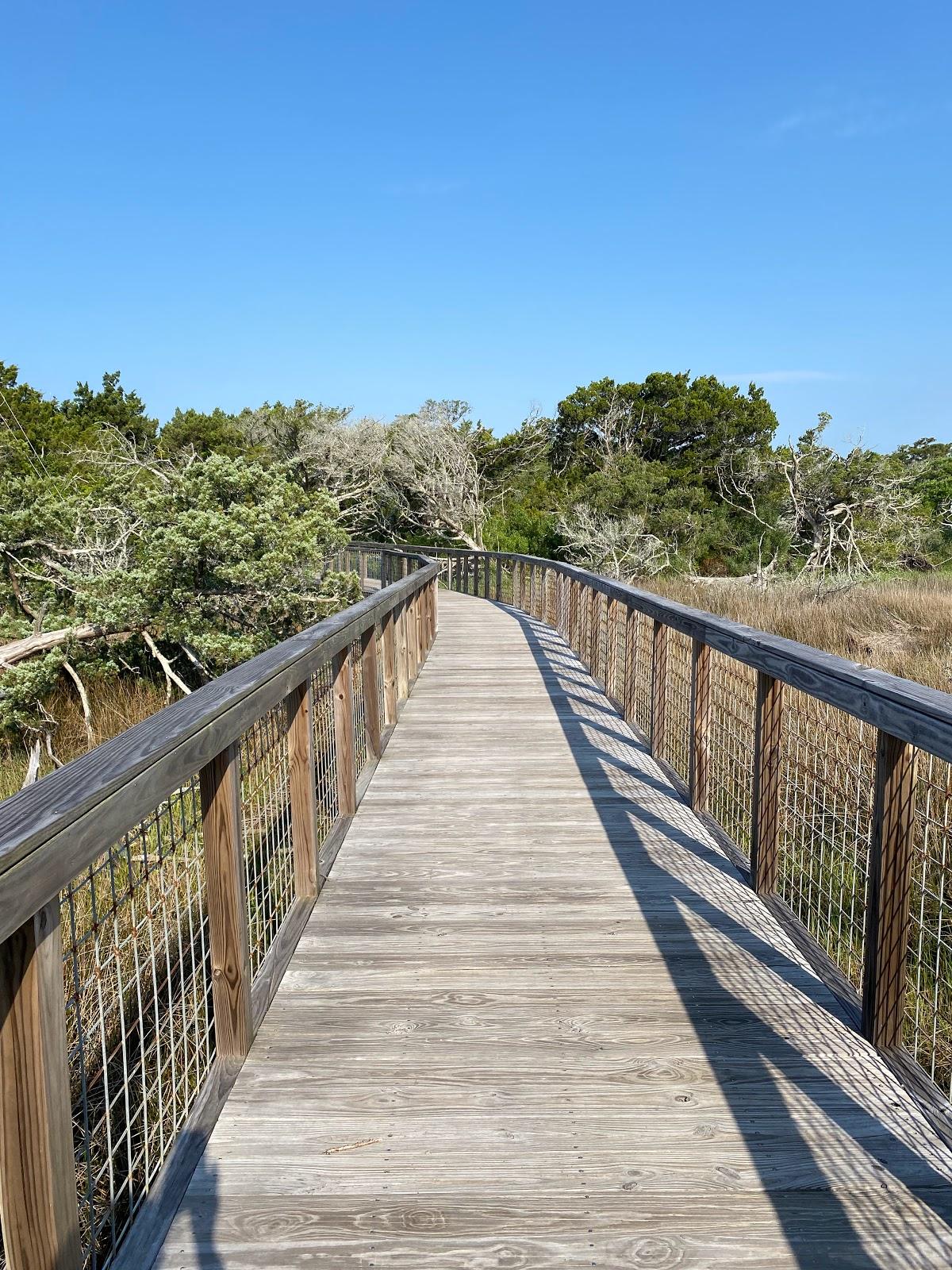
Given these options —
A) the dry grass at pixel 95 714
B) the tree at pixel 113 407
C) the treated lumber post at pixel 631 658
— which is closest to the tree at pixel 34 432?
the tree at pixel 113 407

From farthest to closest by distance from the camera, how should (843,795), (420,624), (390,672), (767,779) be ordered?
1. (420,624)
2. (390,672)
3. (767,779)
4. (843,795)

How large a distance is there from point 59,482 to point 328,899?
14.4 meters

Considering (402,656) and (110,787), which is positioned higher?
(110,787)

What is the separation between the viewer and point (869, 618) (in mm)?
14023

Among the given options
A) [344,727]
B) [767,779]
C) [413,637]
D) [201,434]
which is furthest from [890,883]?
[201,434]

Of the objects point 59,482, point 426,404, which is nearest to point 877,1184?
point 59,482

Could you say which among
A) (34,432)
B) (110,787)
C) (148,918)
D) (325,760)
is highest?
(34,432)

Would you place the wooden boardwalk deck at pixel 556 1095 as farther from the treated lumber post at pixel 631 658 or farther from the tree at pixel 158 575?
the tree at pixel 158 575

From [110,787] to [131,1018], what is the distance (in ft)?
11.8

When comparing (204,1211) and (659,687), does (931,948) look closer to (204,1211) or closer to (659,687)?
(659,687)

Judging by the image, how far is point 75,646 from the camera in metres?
12.8

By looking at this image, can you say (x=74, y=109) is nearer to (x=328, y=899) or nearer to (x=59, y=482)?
(x=59, y=482)

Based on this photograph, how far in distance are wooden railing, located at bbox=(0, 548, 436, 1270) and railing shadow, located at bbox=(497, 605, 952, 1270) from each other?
1.24m

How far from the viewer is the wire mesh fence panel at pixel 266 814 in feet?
9.31
